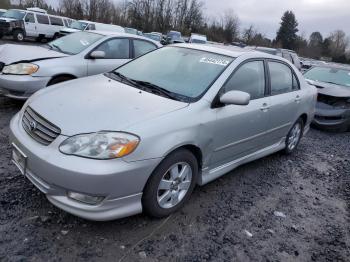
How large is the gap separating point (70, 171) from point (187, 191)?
50.7 inches

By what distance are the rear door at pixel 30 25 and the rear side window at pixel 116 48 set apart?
57.9 feet

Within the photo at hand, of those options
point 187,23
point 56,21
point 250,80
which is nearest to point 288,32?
point 187,23

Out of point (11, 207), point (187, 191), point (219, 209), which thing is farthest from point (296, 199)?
point (11, 207)

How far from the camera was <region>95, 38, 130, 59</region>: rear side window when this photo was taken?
6.38 m

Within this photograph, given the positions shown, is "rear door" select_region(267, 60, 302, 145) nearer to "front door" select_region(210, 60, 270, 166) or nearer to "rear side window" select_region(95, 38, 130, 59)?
"front door" select_region(210, 60, 270, 166)

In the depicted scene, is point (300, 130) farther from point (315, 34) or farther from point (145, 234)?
point (315, 34)

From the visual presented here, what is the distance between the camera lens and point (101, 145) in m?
2.59

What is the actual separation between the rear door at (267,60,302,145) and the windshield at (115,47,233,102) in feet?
3.21

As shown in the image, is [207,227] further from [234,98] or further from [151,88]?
[151,88]

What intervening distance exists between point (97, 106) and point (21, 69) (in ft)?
10.3

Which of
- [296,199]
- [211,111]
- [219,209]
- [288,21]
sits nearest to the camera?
[211,111]

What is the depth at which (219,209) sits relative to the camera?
3.52 metres

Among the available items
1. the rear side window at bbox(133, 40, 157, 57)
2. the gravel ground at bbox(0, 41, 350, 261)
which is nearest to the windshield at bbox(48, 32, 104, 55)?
the rear side window at bbox(133, 40, 157, 57)

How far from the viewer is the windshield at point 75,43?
6203 mm
